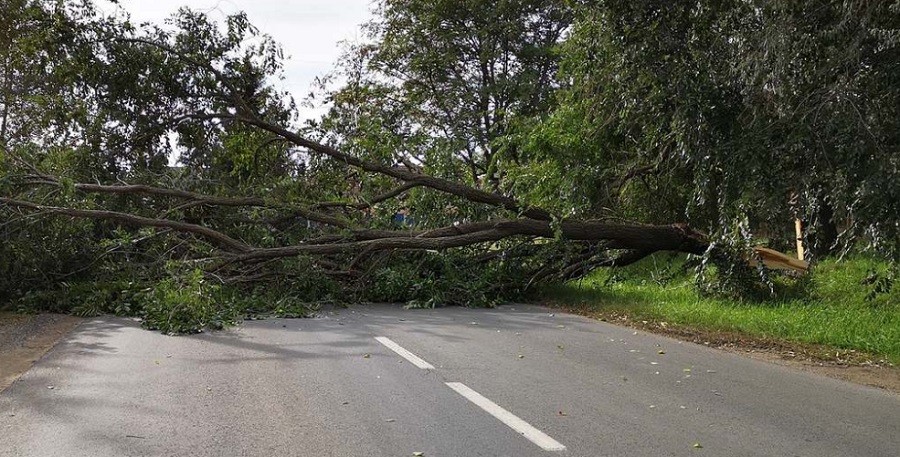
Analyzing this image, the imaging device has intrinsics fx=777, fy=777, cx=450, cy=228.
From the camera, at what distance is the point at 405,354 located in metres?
8.73

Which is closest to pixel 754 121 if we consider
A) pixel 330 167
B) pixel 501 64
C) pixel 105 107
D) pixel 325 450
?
pixel 325 450

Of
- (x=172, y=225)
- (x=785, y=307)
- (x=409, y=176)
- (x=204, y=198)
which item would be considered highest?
(x=409, y=176)

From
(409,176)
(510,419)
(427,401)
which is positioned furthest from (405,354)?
(409,176)

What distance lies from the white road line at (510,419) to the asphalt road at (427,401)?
0.07 ft

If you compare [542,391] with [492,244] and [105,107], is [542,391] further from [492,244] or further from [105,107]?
[105,107]

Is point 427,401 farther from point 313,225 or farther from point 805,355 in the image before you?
point 313,225

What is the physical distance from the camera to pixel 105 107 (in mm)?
15398

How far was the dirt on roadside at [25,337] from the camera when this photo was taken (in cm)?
789

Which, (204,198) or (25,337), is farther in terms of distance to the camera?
(204,198)

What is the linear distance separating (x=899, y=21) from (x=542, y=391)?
5303mm

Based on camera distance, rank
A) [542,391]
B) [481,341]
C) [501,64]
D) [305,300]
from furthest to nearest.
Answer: [501,64], [305,300], [481,341], [542,391]

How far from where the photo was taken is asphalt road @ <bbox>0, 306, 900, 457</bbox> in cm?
520

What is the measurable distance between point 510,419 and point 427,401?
0.87 meters

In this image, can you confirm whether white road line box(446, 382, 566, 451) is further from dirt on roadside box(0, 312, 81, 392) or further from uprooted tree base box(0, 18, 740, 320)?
uprooted tree base box(0, 18, 740, 320)
